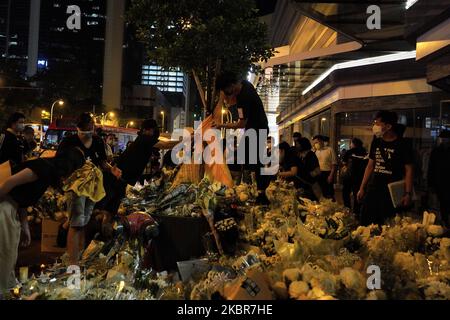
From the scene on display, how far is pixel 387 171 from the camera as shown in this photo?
5270 mm

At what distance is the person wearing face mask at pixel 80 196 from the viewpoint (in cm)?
524

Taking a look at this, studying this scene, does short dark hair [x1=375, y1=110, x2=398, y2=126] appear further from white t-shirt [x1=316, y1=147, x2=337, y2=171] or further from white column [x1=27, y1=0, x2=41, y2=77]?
white column [x1=27, y1=0, x2=41, y2=77]

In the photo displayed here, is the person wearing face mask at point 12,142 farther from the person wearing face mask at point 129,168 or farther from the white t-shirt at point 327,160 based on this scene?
the white t-shirt at point 327,160

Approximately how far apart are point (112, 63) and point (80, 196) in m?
86.4

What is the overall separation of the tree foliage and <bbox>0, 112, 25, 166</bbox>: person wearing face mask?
2513 millimetres

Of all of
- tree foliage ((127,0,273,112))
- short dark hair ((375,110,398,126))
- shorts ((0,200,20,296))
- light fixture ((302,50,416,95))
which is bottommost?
shorts ((0,200,20,296))

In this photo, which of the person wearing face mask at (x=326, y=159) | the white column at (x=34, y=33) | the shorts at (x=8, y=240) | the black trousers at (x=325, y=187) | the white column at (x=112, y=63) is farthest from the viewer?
the white column at (x=34, y=33)

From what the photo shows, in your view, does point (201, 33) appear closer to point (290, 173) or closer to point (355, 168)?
point (290, 173)

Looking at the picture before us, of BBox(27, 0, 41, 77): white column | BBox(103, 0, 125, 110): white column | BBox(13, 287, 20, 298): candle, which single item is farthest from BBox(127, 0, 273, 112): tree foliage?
BBox(27, 0, 41, 77): white column

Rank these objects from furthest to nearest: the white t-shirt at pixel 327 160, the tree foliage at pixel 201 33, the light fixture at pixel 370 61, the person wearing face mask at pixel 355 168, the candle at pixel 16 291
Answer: the light fixture at pixel 370 61, the white t-shirt at pixel 327 160, the person wearing face mask at pixel 355 168, the tree foliage at pixel 201 33, the candle at pixel 16 291

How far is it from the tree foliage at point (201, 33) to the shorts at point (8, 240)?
472cm

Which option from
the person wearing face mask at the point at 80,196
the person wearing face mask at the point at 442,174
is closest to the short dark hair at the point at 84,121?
the person wearing face mask at the point at 80,196

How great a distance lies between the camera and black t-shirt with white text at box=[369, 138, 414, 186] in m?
5.17

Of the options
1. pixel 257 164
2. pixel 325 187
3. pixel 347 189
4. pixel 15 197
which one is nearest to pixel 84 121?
pixel 257 164
